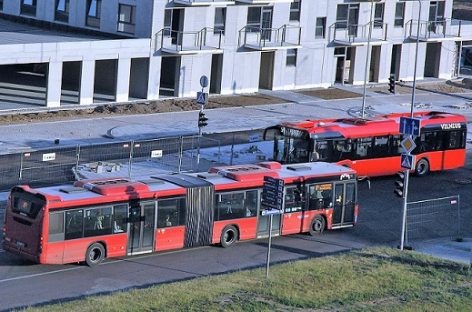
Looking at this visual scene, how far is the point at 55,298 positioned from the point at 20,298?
88cm

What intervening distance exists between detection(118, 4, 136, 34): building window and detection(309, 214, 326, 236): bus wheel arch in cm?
2689

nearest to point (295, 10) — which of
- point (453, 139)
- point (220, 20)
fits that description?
point (220, 20)

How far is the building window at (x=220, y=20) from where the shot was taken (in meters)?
65.5

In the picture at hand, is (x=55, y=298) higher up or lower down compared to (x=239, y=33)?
lower down

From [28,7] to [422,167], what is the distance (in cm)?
2913

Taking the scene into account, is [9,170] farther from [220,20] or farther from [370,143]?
[220,20]

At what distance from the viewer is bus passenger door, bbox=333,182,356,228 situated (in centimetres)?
3984

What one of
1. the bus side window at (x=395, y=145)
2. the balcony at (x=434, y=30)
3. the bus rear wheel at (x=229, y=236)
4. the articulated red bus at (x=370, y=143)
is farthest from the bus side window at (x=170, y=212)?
the balcony at (x=434, y=30)

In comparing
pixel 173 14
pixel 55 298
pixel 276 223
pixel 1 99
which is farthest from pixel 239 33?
pixel 55 298

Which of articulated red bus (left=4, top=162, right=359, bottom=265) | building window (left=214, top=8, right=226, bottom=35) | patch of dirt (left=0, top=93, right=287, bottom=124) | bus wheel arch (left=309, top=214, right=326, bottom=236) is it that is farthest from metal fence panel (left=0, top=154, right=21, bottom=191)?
building window (left=214, top=8, right=226, bottom=35)

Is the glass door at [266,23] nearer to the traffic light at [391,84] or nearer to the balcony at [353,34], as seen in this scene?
the balcony at [353,34]

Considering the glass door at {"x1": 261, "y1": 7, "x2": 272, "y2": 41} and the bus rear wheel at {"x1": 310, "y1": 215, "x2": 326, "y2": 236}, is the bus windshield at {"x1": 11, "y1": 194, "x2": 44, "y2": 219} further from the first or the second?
the glass door at {"x1": 261, "y1": 7, "x2": 272, "y2": 41}

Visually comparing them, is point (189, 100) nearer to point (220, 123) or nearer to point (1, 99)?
point (220, 123)

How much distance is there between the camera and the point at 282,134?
47.2m
